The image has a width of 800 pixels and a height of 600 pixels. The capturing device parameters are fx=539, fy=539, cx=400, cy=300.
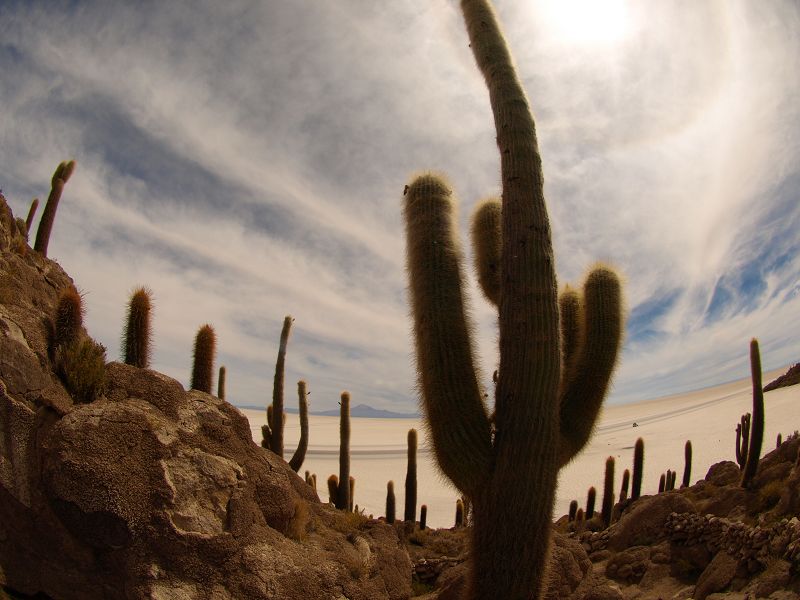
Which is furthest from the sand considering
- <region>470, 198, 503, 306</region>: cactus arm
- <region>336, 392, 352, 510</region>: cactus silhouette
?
<region>470, 198, 503, 306</region>: cactus arm

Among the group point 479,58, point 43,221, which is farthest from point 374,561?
point 43,221

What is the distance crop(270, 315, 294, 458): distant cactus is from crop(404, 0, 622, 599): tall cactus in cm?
779

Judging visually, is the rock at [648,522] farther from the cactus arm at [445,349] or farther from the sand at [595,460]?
the cactus arm at [445,349]

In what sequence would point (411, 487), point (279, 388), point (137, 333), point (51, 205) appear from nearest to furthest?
point (137, 333), point (51, 205), point (279, 388), point (411, 487)

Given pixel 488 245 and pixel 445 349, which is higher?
pixel 488 245

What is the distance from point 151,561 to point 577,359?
182 inches

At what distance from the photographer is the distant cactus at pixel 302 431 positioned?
13.0m

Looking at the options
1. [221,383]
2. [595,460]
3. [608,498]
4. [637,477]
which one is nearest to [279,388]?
[221,383]

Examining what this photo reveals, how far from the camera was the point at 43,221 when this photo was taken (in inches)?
390

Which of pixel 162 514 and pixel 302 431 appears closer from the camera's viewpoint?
pixel 162 514

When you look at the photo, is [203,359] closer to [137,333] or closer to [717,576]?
[137,333]

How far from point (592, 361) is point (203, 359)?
627 cm

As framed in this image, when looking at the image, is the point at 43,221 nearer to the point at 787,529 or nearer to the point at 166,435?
the point at 166,435

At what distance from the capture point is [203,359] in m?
8.88
